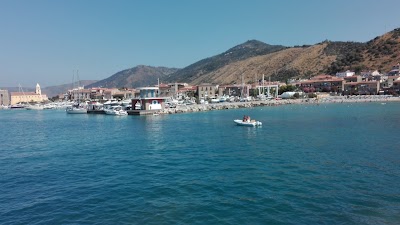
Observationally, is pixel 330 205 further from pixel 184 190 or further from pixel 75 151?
pixel 75 151

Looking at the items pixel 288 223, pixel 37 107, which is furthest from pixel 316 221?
pixel 37 107

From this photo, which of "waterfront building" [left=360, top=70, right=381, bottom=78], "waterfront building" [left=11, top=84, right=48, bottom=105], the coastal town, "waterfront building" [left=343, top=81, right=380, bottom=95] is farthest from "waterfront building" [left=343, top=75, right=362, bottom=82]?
"waterfront building" [left=11, top=84, right=48, bottom=105]

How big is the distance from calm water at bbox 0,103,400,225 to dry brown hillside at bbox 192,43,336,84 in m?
126

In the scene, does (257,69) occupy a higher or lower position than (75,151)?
higher

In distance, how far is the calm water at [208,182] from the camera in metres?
11.8

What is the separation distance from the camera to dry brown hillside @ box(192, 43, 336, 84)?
148 metres

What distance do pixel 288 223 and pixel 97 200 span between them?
7.53 metres

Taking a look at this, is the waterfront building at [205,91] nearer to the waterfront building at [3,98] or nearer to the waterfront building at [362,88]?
the waterfront building at [362,88]

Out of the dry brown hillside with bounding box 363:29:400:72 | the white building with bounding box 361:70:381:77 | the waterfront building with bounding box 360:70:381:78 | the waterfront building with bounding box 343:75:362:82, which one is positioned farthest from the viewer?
the dry brown hillside with bounding box 363:29:400:72

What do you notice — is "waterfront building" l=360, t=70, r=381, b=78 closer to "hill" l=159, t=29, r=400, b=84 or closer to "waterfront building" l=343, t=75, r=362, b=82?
"waterfront building" l=343, t=75, r=362, b=82

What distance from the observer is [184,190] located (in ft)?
48.0

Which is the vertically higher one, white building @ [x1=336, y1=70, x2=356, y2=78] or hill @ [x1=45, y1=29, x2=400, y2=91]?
hill @ [x1=45, y1=29, x2=400, y2=91]

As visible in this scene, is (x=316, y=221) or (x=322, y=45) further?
(x=322, y=45)

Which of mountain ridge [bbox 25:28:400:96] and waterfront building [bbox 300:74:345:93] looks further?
mountain ridge [bbox 25:28:400:96]
